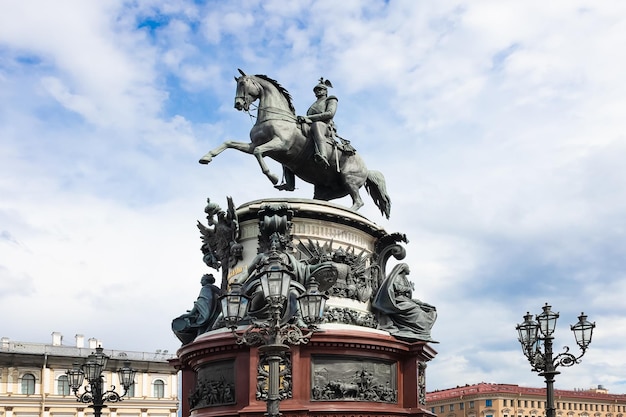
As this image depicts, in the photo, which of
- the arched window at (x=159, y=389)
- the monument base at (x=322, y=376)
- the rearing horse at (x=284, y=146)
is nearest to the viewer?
the monument base at (x=322, y=376)

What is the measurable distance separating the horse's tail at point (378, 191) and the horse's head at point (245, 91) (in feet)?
13.6

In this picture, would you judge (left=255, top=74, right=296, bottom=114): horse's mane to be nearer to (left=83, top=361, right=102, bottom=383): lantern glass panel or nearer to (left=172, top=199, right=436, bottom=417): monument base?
(left=172, top=199, right=436, bottom=417): monument base

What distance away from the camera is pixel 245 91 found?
2173cm

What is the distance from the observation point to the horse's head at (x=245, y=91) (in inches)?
854

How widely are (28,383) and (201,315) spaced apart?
4915cm

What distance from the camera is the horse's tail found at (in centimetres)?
2383

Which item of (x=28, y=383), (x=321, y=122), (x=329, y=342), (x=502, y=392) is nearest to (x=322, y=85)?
(x=321, y=122)

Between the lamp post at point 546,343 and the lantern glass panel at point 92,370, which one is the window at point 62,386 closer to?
the lantern glass panel at point 92,370

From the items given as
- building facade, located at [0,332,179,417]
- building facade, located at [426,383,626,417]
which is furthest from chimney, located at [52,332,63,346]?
building facade, located at [426,383,626,417]

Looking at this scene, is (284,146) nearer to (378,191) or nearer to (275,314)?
(378,191)

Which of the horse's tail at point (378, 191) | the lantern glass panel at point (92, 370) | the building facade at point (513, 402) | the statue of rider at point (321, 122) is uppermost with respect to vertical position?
the statue of rider at point (321, 122)

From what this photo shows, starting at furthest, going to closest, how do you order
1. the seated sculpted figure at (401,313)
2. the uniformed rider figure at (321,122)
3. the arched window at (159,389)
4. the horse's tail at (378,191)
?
1. the arched window at (159,389)
2. the horse's tail at (378,191)
3. the uniformed rider figure at (321,122)
4. the seated sculpted figure at (401,313)

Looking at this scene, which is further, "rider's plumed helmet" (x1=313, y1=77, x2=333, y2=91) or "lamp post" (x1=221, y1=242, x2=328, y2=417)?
"rider's plumed helmet" (x1=313, y1=77, x2=333, y2=91)

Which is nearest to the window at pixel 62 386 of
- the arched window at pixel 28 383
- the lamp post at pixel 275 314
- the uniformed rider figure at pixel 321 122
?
the arched window at pixel 28 383
